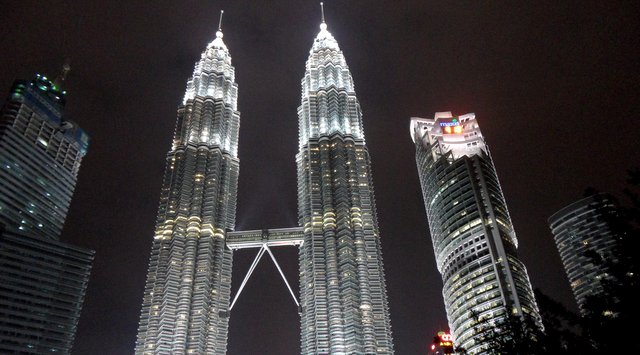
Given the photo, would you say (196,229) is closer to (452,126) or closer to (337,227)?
(337,227)

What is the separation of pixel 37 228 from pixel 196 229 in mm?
57649

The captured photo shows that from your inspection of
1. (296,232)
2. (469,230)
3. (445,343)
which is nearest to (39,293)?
(296,232)

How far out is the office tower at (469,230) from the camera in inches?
4855

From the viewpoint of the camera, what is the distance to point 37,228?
6629 inches

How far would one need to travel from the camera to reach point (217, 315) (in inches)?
5571

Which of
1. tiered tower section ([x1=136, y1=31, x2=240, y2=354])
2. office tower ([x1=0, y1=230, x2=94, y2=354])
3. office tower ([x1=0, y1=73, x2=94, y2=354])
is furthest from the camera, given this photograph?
office tower ([x1=0, y1=73, x2=94, y2=354])

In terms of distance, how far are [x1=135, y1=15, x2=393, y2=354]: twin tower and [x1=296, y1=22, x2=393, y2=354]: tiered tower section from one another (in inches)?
12.0

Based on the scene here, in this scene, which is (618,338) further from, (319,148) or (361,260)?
(319,148)

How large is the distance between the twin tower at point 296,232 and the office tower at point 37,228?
3016 cm

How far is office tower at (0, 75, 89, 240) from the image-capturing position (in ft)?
530

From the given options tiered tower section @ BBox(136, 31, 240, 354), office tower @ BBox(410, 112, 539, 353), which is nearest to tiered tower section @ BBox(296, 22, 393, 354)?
office tower @ BBox(410, 112, 539, 353)

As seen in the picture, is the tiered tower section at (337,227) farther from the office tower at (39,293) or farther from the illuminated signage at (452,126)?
the office tower at (39,293)

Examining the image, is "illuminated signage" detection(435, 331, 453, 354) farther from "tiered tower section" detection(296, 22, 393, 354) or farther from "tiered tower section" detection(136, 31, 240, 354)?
"tiered tower section" detection(136, 31, 240, 354)

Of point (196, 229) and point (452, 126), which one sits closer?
point (196, 229)
